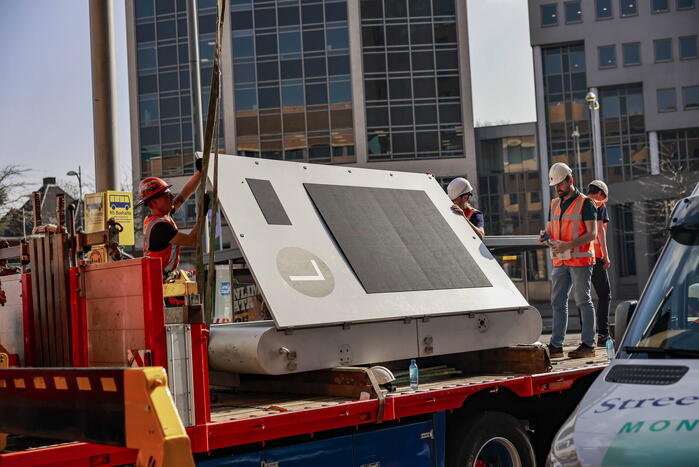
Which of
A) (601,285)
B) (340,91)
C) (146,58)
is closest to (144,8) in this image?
(146,58)

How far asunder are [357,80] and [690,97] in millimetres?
21262

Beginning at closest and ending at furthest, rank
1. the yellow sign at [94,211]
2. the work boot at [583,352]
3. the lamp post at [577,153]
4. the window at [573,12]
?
the yellow sign at [94,211] < the work boot at [583,352] < the window at [573,12] < the lamp post at [577,153]

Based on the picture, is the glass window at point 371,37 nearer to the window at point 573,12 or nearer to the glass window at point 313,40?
the glass window at point 313,40

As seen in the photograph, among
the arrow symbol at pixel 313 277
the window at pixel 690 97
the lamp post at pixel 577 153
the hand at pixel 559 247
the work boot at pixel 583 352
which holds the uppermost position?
the window at pixel 690 97

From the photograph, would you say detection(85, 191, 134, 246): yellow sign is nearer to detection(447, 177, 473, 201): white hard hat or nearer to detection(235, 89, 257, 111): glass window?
detection(447, 177, 473, 201): white hard hat

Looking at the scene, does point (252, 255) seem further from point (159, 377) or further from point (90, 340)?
point (159, 377)

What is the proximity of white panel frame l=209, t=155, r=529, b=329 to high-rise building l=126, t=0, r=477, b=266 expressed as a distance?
48.6 metres

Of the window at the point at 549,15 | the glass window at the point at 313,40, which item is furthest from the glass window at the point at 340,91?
the window at the point at 549,15

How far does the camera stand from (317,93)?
56906 millimetres

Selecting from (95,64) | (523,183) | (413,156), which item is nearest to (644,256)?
(523,183)

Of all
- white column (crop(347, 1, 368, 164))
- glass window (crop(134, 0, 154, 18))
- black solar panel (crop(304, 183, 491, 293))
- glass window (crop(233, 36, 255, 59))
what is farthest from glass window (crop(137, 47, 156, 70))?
black solar panel (crop(304, 183, 491, 293))

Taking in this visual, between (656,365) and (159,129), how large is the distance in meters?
56.1

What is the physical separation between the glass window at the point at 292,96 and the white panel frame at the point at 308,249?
49.5m

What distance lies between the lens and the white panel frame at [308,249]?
251 inches
